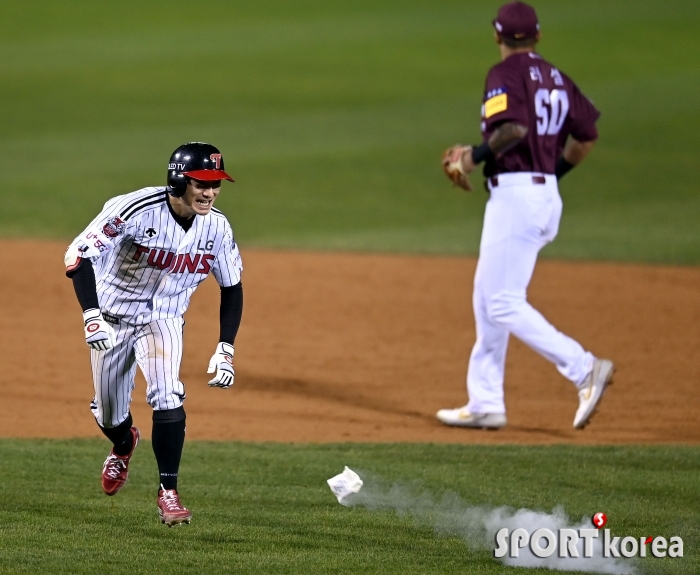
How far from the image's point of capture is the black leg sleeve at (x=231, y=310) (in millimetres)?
6152

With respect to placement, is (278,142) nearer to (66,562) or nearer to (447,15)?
(447,15)

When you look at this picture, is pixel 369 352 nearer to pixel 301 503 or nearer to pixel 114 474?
pixel 301 503

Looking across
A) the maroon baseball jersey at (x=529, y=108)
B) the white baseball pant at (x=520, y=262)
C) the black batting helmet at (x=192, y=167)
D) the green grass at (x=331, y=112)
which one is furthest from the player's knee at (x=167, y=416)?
the green grass at (x=331, y=112)

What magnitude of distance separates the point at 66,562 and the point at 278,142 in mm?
15266

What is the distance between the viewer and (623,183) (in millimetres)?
18328

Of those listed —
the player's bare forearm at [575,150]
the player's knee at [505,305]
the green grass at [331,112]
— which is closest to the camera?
the player's knee at [505,305]

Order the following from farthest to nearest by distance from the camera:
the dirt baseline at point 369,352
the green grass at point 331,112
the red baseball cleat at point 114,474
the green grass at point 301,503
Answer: the green grass at point 331,112 < the dirt baseline at point 369,352 < the red baseball cleat at point 114,474 < the green grass at point 301,503

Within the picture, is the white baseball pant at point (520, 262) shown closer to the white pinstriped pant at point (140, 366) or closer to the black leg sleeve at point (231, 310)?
the black leg sleeve at point (231, 310)

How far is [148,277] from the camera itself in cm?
603

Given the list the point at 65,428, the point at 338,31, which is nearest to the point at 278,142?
the point at 338,31

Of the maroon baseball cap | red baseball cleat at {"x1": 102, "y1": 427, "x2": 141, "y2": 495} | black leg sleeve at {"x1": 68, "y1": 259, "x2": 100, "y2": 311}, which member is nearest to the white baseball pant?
the maroon baseball cap

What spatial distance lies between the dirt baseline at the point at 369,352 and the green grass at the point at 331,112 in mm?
1605

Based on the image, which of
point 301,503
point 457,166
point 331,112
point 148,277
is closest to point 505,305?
point 457,166

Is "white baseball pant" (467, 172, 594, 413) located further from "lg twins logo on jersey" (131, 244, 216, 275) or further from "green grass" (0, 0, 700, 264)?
"green grass" (0, 0, 700, 264)
